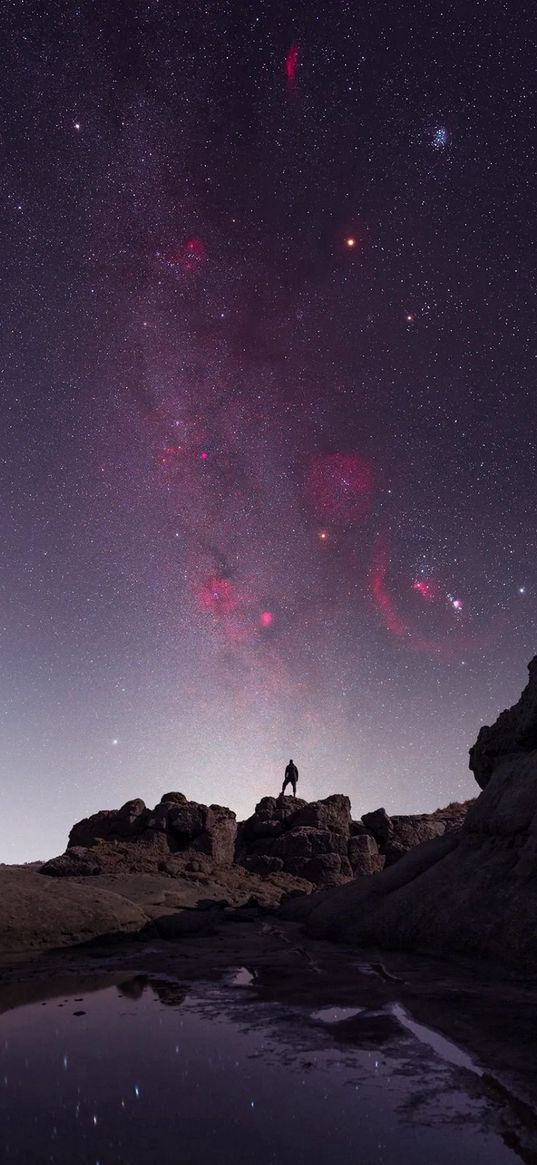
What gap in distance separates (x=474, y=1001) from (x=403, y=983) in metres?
1.25

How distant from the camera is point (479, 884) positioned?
9.41 meters

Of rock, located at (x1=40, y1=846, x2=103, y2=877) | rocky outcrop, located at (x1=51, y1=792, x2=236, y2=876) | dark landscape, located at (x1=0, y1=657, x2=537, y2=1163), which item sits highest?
rocky outcrop, located at (x1=51, y1=792, x2=236, y2=876)

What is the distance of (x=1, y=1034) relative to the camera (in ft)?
16.3

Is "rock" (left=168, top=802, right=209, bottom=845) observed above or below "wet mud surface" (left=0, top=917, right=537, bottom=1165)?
above

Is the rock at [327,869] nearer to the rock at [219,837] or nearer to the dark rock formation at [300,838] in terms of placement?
the dark rock formation at [300,838]

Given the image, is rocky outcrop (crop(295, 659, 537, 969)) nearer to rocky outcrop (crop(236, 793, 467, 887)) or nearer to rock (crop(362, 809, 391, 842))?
rocky outcrop (crop(236, 793, 467, 887))

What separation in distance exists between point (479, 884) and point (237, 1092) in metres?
6.89

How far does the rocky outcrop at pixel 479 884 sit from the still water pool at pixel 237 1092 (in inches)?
137

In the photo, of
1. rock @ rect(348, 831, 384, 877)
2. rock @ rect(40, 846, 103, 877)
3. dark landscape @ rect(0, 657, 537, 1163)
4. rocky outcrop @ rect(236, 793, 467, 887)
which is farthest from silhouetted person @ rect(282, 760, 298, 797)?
rock @ rect(40, 846, 103, 877)

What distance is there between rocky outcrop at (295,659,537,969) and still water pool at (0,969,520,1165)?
137 inches

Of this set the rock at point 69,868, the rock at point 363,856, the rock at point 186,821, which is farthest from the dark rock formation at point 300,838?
the rock at point 69,868

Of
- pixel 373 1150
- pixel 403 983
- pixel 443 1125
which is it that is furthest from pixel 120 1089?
pixel 403 983

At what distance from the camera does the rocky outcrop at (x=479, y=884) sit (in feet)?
27.2

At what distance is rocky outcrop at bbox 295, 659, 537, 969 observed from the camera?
8297 mm
